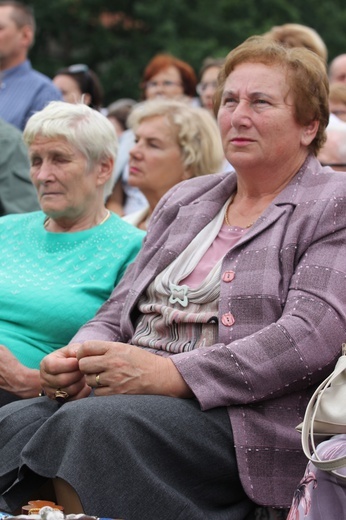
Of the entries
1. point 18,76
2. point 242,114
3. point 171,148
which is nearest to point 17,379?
point 242,114

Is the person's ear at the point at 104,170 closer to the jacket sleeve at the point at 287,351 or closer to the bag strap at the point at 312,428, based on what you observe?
the jacket sleeve at the point at 287,351

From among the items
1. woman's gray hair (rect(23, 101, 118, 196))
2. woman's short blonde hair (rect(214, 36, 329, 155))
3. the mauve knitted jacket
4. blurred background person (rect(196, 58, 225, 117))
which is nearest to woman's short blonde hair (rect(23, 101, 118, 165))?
woman's gray hair (rect(23, 101, 118, 196))

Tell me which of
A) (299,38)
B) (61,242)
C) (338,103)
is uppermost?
(299,38)

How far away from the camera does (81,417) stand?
3318 millimetres

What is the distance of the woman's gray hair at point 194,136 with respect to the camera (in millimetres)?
5410

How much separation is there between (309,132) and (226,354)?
0.97 metres

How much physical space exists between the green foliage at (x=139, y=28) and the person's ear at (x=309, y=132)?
1907 cm

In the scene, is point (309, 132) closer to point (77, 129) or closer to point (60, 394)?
point (77, 129)

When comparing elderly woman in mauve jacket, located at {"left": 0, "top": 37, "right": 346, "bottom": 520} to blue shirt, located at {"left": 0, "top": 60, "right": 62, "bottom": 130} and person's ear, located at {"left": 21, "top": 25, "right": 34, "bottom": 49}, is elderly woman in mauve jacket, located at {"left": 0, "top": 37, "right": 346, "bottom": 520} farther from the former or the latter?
person's ear, located at {"left": 21, "top": 25, "right": 34, "bottom": 49}

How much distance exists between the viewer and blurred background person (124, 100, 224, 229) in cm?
542

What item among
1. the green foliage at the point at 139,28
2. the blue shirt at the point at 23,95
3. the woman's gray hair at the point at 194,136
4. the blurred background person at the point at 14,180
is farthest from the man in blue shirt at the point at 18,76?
the green foliage at the point at 139,28

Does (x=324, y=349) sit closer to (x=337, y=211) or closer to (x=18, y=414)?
(x=337, y=211)

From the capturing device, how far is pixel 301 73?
3.82 m

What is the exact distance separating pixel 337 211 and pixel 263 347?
1.80 feet
